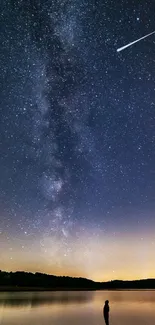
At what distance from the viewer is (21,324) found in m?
26.7

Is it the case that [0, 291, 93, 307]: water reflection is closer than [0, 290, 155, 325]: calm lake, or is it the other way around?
[0, 290, 155, 325]: calm lake

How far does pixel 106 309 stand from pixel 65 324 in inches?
343

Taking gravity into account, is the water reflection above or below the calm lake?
above

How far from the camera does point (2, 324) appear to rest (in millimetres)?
26000

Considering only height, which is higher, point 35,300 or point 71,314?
point 35,300

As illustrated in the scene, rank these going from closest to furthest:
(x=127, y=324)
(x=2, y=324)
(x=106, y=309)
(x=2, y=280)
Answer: (x=106, y=309), (x=2, y=324), (x=127, y=324), (x=2, y=280)

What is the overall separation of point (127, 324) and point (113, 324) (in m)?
1.95

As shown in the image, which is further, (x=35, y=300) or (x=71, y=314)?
(x=35, y=300)

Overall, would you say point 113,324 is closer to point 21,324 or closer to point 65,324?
point 65,324

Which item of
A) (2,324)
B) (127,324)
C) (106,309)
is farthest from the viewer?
(127,324)

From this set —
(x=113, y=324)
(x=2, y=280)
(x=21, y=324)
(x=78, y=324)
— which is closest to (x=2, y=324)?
(x=21, y=324)

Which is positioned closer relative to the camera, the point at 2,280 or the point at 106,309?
the point at 106,309

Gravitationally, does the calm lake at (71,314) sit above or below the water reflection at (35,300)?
below

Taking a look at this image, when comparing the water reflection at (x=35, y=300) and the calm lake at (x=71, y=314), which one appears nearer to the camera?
the calm lake at (x=71, y=314)
